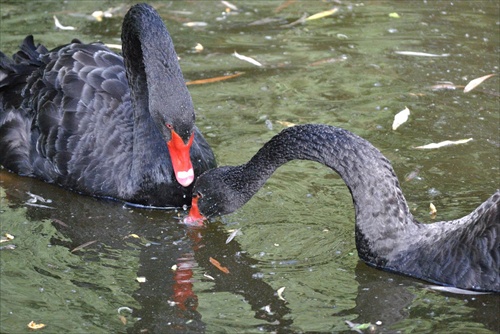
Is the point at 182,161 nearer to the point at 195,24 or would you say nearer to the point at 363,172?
the point at 363,172

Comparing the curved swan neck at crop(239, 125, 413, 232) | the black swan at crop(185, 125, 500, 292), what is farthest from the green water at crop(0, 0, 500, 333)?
the curved swan neck at crop(239, 125, 413, 232)

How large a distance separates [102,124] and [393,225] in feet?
6.83

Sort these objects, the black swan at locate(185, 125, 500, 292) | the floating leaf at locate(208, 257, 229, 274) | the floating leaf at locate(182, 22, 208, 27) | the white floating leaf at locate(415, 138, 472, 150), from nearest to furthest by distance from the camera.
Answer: the black swan at locate(185, 125, 500, 292), the floating leaf at locate(208, 257, 229, 274), the white floating leaf at locate(415, 138, 472, 150), the floating leaf at locate(182, 22, 208, 27)

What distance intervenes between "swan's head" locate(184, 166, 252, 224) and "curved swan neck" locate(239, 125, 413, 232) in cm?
42

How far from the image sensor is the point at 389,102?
688 centimetres

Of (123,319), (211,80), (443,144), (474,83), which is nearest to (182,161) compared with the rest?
(123,319)

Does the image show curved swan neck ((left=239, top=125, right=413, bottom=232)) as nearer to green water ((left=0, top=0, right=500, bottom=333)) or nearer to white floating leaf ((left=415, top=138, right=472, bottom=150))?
green water ((left=0, top=0, right=500, bottom=333))

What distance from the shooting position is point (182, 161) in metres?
5.33

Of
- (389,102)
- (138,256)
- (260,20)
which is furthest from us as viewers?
(260,20)

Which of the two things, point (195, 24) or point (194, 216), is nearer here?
point (194, 216)

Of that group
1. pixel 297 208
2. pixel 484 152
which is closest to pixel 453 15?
pixel 484 152

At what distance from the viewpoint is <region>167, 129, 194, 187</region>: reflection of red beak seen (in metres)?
A: 5.30

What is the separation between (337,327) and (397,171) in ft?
5.79

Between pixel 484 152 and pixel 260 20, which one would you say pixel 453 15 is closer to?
pixel 260 20
